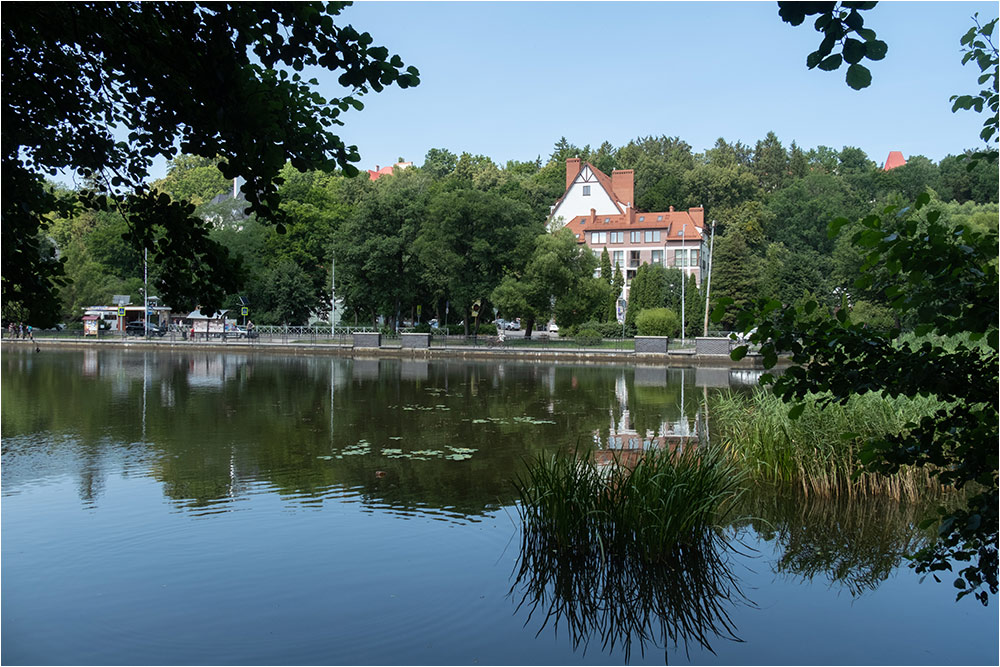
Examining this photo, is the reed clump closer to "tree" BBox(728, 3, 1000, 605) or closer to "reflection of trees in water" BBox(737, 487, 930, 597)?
"reflection of trees in water" BBox(737, 487, 930, 597)

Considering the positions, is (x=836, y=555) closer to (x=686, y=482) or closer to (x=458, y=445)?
(x=686, y=482)

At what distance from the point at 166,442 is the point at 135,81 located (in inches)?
424

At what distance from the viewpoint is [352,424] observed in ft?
54.0

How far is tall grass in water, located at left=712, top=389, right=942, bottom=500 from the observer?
32.0 ft

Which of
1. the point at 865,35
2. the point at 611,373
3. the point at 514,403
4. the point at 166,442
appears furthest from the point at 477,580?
the point at 611,373

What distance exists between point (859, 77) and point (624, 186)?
8315cm

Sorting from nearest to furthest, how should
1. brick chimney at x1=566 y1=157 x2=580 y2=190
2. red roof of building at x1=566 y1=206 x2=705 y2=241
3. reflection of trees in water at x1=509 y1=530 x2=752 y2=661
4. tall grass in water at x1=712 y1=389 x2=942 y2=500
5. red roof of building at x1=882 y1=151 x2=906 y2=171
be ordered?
reflection of trees in water at x1=509 y1=530 x2=752 y2=661
tall grass in water at x1=712 y1=389 x2=942 y2=500
red roof of building at x1=566 y1=206 x2=705 y2=241
brick chimney at x1=566 y1=157 x2=580 y2=190
red roof of building at x1=882 y1=151 x2=906 y2=171

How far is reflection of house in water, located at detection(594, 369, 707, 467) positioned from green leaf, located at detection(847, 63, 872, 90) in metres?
9.01

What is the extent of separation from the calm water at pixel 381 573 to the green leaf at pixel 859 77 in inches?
164

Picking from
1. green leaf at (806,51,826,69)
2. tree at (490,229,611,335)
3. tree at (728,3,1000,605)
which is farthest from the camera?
tree at (490,229,611,335)

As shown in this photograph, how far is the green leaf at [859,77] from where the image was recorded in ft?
8.88

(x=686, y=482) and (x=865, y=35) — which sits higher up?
(x=865, y=35)

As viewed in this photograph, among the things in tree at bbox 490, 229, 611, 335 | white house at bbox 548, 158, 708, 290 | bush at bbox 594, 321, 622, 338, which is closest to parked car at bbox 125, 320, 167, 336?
tree at bbox 490, 229, 611, 335

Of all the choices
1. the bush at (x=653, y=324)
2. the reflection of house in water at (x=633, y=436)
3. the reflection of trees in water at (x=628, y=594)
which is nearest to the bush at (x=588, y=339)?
the bush at (x=653, y=324)
